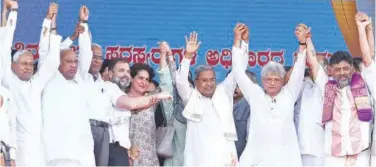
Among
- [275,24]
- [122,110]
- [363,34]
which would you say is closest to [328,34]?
[275,24]

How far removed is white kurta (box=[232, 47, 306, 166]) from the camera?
9133 mm

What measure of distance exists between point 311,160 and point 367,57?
2.81 ft

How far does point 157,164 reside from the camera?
9.15 m

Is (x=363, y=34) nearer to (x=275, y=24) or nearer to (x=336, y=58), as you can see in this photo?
(x=336, y=58)

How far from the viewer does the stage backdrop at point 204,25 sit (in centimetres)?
1065

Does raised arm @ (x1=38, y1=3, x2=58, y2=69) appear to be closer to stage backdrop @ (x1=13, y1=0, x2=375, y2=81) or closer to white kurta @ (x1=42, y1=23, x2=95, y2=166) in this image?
white kurta @ (x1=42, y1=23, x2=95, y2=166)

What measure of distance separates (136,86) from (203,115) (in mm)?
507

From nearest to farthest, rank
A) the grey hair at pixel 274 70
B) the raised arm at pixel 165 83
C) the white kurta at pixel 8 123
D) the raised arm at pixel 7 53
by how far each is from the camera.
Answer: the white kurta at pixel 8 123 → the raised arm at pixel 7 53 → the grey hair at pixel 274 70 → the raised arm at pixel 165 83

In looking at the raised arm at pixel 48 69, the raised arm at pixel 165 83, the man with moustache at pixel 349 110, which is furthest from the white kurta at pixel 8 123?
the man with moustache at pixel 349 110

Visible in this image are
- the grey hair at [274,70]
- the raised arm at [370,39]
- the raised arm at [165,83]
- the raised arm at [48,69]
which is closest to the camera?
the raised arm at [48,69]

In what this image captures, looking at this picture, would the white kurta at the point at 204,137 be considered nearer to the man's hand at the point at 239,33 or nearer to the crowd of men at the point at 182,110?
the crowd of men at the point at 182,110

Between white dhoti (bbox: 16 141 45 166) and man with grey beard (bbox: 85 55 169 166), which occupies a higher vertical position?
man with grey beard (bbox: 85 55 169 166)

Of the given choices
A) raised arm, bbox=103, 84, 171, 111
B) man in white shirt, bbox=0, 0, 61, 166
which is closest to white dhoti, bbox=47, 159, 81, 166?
man in white shirt, bbox=0, 0, 61, 166

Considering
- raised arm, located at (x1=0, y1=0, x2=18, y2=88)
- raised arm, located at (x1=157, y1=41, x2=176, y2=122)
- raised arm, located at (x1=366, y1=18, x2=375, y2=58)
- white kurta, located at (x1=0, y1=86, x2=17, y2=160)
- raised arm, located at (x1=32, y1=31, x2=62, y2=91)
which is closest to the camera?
white kurta, located at (x1=0, y1=86, x2=17, y2=160)
